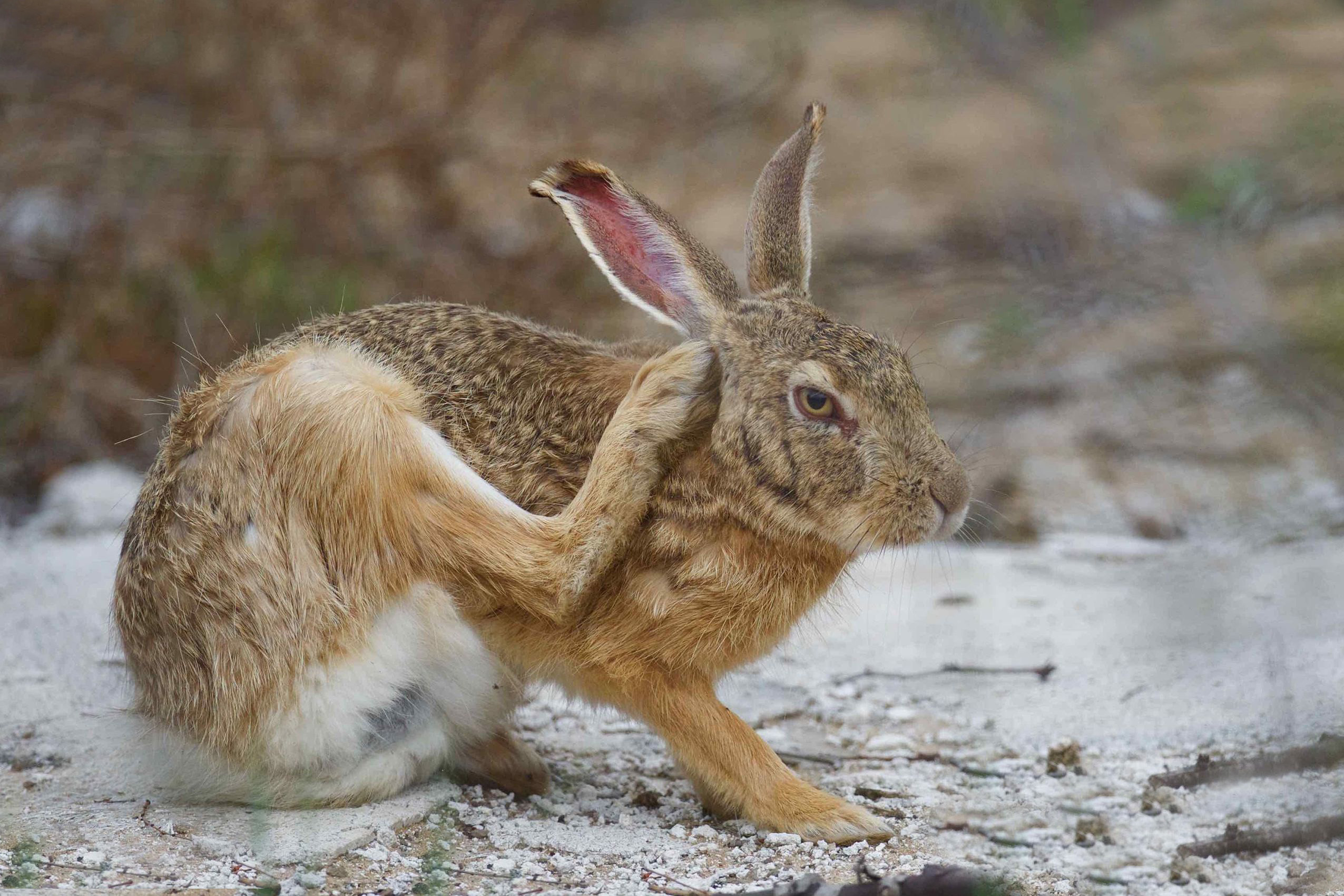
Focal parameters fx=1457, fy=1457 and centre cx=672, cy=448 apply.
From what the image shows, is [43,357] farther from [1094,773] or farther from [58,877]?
[1094,773]

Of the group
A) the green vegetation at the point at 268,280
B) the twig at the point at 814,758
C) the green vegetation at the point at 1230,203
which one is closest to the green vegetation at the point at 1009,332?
the green vegetation at the point at 1230,203

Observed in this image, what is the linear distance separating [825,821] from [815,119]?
1.88 meters

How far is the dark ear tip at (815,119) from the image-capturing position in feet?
13.1

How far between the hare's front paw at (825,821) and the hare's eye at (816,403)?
3.01 feet

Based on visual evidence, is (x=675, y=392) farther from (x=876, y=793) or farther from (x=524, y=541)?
(x=876, y=793)

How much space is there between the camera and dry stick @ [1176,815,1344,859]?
3.15 meters

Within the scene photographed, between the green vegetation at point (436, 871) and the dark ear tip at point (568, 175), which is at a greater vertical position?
the dark ear tip at point (568, 175)

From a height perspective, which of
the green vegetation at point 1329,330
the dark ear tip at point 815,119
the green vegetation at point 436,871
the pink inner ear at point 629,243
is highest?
the dark ear tip at point 815,119

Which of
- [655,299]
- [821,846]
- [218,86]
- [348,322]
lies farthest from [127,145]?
[821,846]

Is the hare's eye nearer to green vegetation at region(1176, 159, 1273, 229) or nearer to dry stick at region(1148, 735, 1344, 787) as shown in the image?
green vegetation at region(1176, 159, 1273, 229)

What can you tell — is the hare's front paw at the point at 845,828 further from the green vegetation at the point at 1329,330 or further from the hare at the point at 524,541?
the green vegetation at the point at 1329,330

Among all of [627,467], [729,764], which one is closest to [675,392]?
[627,467]

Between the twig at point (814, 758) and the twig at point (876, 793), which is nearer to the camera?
the twig at point (876, 793)

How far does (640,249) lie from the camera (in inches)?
145
